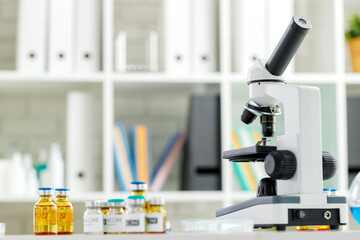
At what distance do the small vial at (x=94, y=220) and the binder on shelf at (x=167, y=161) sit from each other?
1404 millimetres

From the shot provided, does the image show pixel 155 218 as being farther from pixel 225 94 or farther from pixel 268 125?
pixel 225 94

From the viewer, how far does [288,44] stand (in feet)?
4.04

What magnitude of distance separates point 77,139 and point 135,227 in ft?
4.68

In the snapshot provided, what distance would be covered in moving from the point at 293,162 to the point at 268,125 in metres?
0.13

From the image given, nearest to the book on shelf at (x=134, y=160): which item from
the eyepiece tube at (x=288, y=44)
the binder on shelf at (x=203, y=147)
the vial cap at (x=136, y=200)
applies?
the binder on shelf at (x=203, y=147)

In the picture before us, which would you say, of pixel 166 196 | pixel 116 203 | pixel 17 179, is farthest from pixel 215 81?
pixel 116 203

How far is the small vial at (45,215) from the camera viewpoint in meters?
1.09

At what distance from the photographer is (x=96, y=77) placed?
2443mm

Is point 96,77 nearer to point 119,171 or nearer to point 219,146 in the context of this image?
point 119,171

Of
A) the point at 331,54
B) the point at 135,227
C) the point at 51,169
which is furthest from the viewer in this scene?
the point at 331,54

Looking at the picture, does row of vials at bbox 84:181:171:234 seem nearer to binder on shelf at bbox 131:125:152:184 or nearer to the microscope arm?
the microscope arm

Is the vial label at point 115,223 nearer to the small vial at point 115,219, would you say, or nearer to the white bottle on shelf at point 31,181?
the small vial at point 115,219

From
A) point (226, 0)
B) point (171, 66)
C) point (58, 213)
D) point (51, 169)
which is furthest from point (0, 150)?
point (58, 213)

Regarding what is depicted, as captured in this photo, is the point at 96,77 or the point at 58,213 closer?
the point at 58,213
